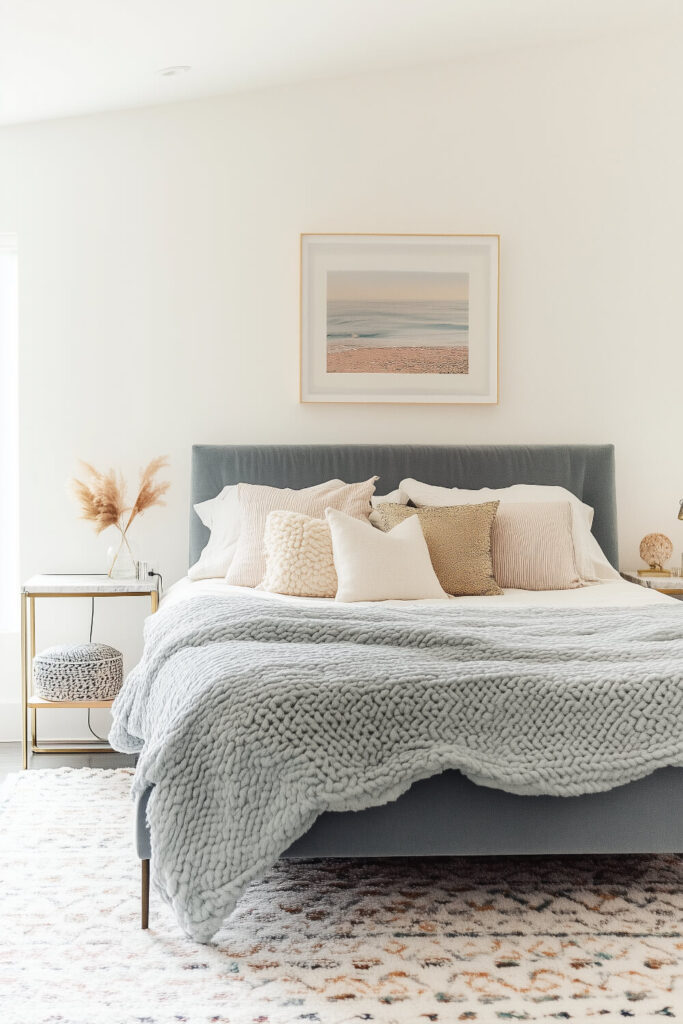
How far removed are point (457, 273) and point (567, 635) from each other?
218 centimetres

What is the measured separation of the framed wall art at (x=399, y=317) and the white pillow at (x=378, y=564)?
103 cm

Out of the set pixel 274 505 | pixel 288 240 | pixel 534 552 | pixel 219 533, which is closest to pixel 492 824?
pixel 534 552

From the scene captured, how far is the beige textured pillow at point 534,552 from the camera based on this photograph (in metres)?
3.73

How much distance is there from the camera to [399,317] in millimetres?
4340

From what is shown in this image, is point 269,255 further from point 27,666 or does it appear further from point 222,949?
point 222,949

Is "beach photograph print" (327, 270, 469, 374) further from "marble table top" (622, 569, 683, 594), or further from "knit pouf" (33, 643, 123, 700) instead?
"knit pouf" (33, 643, 123, 700)

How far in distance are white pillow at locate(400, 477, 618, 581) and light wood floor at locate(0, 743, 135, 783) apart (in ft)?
5.18

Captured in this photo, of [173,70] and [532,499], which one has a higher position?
[173,70]

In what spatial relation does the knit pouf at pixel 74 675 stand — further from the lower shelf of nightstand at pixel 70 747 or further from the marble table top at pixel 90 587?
the lower shelf of nightstand at pixel 70 747

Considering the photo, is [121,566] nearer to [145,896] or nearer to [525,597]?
[525,597]

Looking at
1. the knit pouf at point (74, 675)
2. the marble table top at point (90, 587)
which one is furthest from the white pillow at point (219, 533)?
the knit pouf at point (74, 675)

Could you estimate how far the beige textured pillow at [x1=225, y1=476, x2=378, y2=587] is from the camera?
3.69m

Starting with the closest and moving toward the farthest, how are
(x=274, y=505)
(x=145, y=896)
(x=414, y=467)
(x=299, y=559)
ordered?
(x=145, y=896) → (x=299, y=559) → (x=274, y=505) → (x=414, y=467)

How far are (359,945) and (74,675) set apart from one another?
6.24 feet
